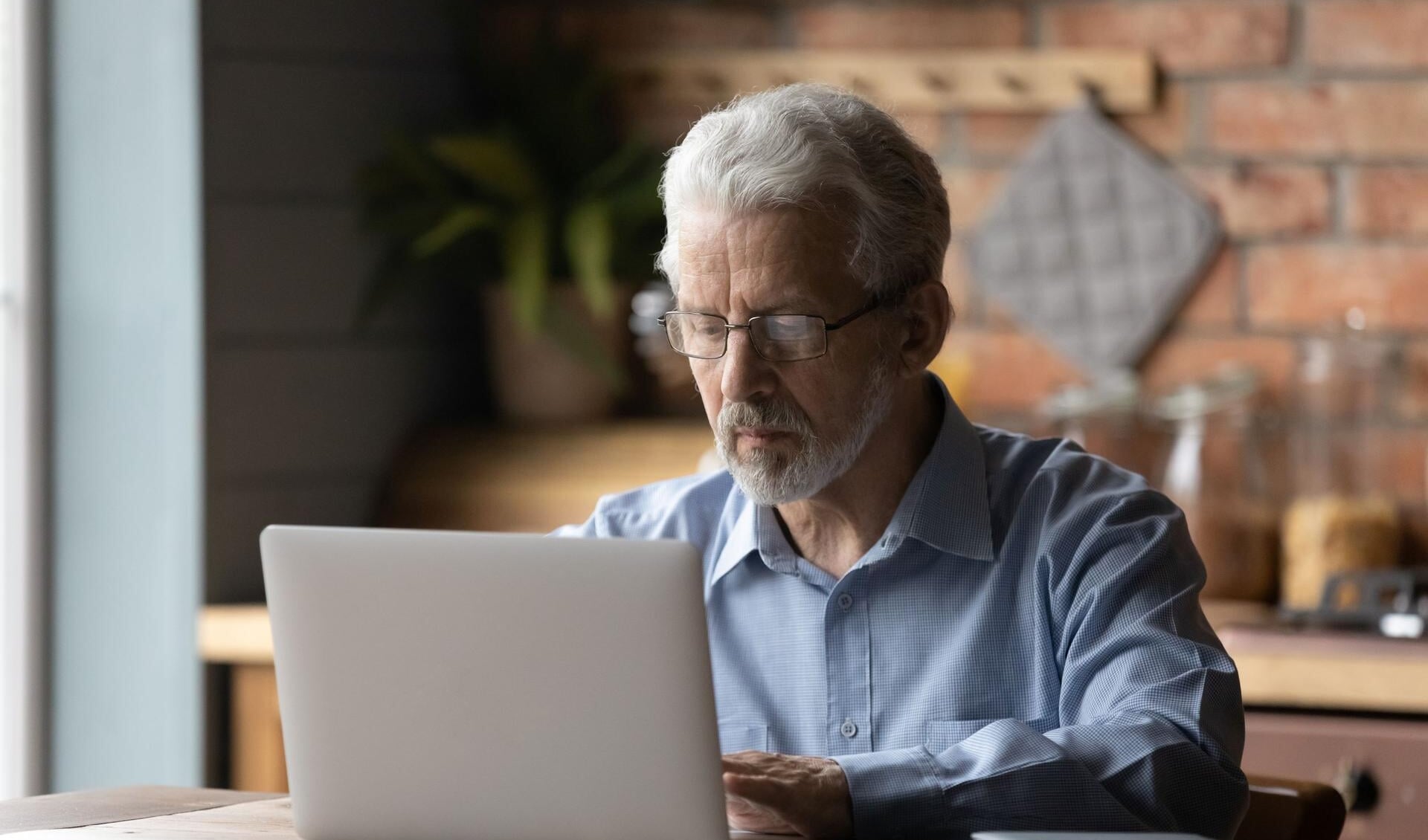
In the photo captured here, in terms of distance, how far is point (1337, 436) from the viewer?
280 cm

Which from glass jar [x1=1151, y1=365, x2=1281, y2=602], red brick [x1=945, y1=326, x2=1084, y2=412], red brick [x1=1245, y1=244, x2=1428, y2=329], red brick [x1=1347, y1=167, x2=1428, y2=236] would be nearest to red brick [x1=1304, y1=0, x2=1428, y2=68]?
red brick [x1=1347, y1=167, x2=1428, y2=236]

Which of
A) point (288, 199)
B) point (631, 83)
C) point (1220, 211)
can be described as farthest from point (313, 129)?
point (1220, 211)

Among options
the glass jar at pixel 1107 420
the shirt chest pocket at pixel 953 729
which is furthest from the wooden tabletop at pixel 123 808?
the glass jar at pixel 1107 420

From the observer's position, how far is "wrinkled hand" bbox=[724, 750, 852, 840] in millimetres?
1271

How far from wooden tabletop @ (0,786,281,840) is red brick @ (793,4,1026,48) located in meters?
1.84

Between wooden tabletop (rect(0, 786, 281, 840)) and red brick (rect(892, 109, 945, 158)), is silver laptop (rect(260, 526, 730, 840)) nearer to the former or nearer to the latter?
wooden tabletop (rect(0, 786, 281, 840))

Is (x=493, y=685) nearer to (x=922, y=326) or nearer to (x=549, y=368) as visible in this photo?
(x=922, y=326)

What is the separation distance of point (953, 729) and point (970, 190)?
1532mm

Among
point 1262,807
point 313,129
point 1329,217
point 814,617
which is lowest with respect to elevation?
point 1262,807

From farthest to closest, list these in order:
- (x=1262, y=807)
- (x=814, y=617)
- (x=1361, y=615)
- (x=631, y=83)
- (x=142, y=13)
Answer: (x=631, y=83)
(x=142, y=13)
(x=1361, y=615)
(x=814, y=617)
(x=1262, y=807)

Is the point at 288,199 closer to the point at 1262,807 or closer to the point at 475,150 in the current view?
the point at 475,150

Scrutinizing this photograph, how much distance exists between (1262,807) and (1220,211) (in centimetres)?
150

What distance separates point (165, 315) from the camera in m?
2.67

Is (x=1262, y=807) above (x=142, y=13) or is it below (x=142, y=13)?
below
